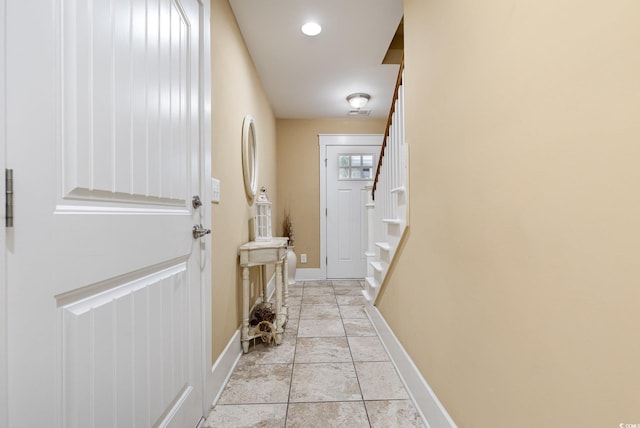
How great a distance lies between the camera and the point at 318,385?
5.53 feet

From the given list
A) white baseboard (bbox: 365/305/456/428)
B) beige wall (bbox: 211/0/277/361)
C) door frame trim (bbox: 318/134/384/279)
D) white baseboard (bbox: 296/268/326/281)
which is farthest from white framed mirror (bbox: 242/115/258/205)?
white baseboard (bbox: 296/268/326/281)

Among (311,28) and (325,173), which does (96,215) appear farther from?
(325,173)

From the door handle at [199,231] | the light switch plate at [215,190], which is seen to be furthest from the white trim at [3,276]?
the light switch plate at [215,190]

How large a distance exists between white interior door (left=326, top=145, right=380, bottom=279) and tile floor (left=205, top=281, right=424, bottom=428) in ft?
5.70

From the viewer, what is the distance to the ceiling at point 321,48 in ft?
6.65

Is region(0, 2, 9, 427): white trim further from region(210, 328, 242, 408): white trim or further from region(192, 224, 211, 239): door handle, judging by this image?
region(210, 328, 242, 408): white trim

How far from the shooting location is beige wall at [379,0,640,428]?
0.54 metres

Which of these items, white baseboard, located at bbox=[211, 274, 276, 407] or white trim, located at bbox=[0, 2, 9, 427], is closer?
white trim, located at bbox=[0, 2, 9, 427]

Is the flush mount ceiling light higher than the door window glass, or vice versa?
the flush mount ceiling light

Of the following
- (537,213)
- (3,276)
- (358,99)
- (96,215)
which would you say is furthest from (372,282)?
(3,276)

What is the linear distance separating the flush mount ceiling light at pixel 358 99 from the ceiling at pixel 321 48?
0.07 metres

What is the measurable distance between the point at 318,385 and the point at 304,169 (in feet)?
10.3

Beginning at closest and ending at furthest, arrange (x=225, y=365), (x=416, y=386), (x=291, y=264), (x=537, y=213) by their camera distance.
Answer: (x=537, y=213) → (x=416, y=386) → (x=225, y=365) → (x=291, y=264)

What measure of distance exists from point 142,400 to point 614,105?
55.0 inches
